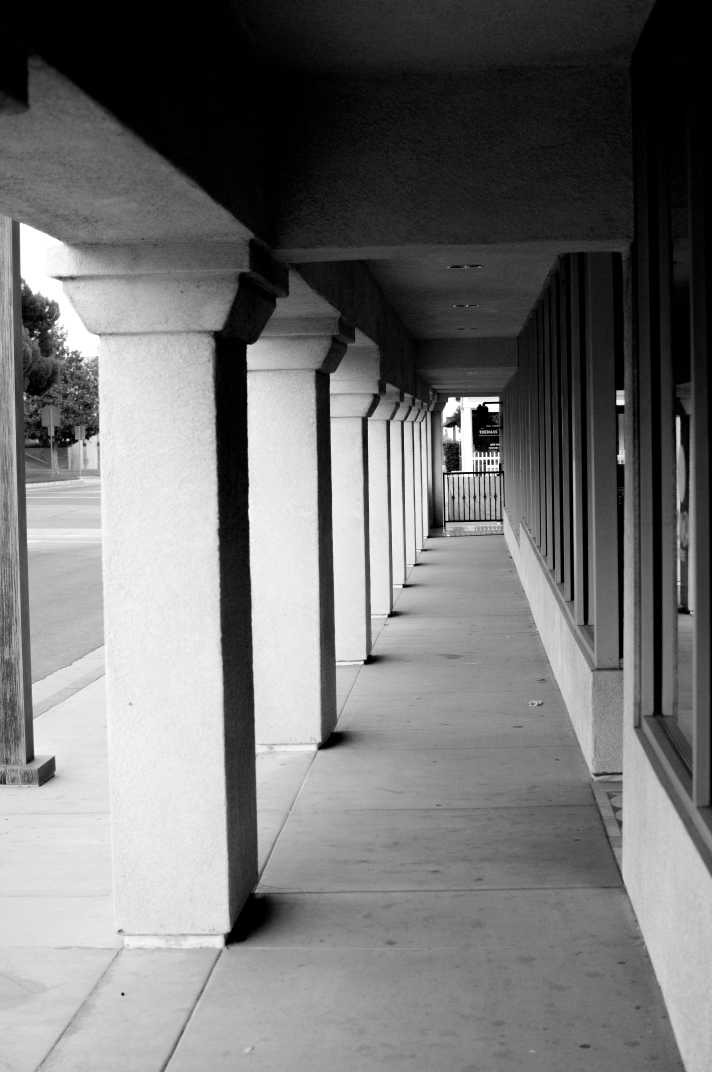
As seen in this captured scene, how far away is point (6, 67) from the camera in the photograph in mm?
2375

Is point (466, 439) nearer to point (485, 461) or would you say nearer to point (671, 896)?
point (485, 461)

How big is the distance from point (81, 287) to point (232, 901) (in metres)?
2.49

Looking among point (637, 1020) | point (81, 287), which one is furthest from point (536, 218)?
point (637, 1020)

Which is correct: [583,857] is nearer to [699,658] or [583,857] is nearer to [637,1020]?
[637,1020]

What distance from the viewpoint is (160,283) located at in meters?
5.12

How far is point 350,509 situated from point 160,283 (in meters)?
6.46

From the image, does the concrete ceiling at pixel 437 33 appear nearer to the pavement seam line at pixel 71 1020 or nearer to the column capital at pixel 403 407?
the pavement seam line at pixel 71 1020

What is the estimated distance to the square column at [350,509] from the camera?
11.5 meters

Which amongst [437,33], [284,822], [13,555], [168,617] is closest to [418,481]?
[13,555]

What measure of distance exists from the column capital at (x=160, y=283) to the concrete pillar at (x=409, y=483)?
1400 cm

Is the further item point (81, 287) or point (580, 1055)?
point (81, 287)

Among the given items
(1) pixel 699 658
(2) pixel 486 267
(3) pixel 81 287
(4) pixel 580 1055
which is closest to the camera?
(1) pixel 699 658

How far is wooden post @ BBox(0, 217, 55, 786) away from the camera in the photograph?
25.5 feet

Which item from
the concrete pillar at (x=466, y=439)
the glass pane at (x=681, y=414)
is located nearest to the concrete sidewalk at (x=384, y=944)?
the glass pane at (x=681, y=414)
